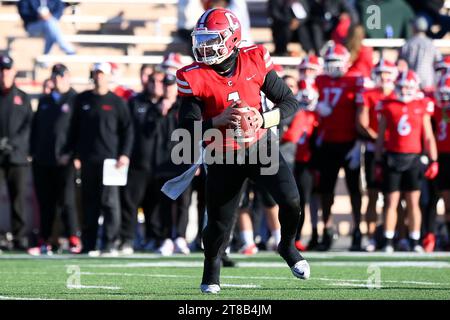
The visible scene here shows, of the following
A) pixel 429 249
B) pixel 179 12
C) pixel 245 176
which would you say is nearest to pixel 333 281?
pixel 245 176

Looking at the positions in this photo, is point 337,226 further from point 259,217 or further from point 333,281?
point 333,281

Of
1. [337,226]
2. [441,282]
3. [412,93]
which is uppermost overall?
[412,93]

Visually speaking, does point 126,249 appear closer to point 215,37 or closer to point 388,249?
point 388,249

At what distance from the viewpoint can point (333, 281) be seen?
847 centimetres

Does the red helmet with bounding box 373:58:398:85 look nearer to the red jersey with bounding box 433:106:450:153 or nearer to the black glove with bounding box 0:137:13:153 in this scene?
the red jersey with bounding box 433:106:450:153

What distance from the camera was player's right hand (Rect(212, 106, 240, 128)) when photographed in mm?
7223

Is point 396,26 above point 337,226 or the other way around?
above

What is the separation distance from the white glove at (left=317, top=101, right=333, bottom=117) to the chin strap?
5.47 m

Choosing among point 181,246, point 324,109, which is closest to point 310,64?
point 324,109

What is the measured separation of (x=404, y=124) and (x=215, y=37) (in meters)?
5.71

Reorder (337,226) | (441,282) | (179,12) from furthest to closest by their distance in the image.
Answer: (179,12) → (337,226) → (441,282)

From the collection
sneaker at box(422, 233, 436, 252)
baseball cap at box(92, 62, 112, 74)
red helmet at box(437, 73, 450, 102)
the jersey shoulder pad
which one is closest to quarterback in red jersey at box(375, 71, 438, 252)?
sneaker at box(422, 233, 436, 252)
